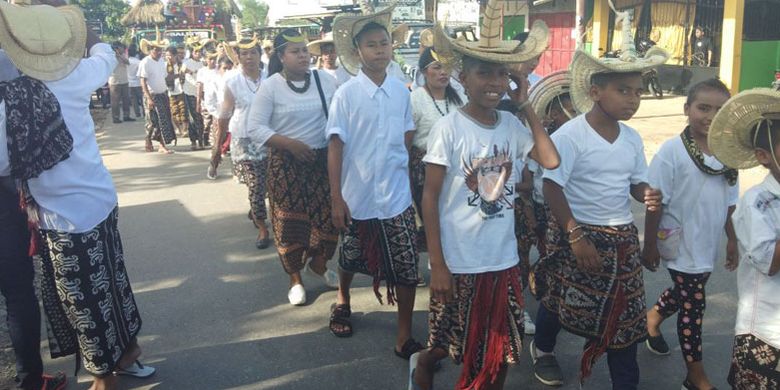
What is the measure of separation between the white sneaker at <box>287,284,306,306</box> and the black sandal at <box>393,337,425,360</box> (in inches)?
43.3

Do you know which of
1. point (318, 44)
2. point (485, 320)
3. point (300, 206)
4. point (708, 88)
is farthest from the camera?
point (318, 44)

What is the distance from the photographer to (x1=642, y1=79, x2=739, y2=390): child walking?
3.24 metres

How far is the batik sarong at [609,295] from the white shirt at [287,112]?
210 centimetres

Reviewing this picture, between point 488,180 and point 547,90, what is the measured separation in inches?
56.7

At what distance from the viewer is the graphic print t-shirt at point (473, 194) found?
290 centimetres

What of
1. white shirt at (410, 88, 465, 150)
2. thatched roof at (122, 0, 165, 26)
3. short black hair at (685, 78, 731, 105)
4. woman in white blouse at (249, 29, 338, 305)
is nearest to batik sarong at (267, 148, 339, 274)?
woman in white blouse at (249, 29, 338, 305)

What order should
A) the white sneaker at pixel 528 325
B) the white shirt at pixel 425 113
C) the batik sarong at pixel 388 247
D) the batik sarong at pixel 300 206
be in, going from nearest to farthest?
the batik sarong at pixel 388 247 → the white sneaker at pixel 528 325 → the white shirt at pixel 425 113 → the batik sarong at pixel 300 206

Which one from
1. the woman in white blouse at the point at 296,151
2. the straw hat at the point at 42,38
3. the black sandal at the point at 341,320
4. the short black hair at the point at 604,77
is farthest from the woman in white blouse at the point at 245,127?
the short black hair at the point at 604,77

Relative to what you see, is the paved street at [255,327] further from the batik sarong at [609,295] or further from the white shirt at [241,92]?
the white shirt at [241,92]

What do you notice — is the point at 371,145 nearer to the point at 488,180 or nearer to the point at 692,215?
the point at 488,180

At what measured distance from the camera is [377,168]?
153 inches

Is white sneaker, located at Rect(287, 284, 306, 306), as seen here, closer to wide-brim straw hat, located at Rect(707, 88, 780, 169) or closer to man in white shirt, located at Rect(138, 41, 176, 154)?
wide-brim straw hat, located at Rect(707, 88, 780, 169)

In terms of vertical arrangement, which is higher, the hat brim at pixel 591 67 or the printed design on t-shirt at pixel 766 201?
the hat brim at pixel 591 67

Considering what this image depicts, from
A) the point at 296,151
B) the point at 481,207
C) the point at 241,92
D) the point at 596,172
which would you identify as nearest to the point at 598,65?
the point at 596,172
